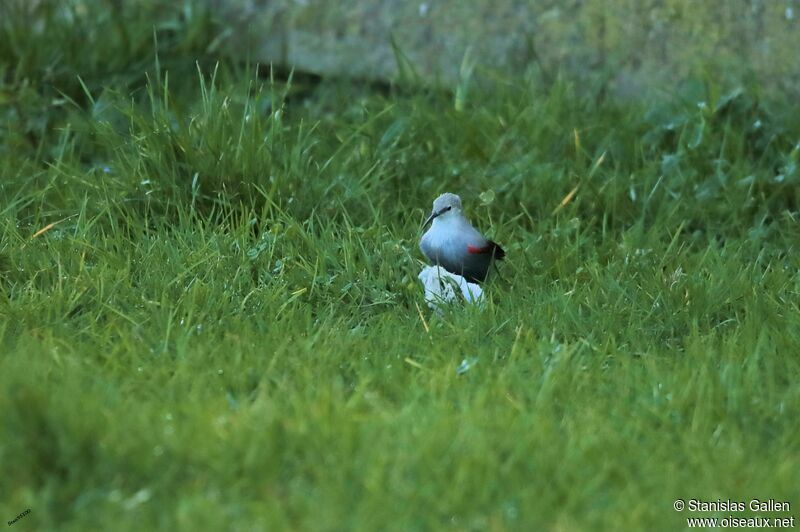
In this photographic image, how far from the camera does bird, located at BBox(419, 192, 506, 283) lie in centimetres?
377

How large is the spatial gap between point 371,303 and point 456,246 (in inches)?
12.6

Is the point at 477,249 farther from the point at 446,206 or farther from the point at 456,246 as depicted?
the point at 446,206

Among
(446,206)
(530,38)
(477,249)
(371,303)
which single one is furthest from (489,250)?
(530,38)

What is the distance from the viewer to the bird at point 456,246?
3766 mm

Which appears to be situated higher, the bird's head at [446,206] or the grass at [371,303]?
the bird's head at [446,206]

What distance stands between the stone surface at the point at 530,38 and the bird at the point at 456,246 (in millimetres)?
1526

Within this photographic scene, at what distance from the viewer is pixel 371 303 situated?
3.77 m

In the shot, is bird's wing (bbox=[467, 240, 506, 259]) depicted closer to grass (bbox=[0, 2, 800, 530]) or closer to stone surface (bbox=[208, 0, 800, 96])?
grass (bbox=[0, 2, 800, 530])

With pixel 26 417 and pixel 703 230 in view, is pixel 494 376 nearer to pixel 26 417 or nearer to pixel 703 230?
pixel 26 417

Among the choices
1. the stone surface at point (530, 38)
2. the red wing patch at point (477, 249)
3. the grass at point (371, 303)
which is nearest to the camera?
the grass at point (371, 303)

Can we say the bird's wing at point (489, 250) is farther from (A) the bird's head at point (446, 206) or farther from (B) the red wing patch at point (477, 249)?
(A) the bird's head at point (446, 206)

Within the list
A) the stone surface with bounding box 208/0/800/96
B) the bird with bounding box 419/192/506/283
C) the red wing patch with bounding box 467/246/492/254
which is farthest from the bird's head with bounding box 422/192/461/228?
the stone surface with bounding box 208/0/800/96

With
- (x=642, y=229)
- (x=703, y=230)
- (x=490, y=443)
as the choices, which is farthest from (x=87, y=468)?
(x=703, y=230)

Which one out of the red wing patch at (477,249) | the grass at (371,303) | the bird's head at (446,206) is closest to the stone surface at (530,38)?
the grass at (371,303)
